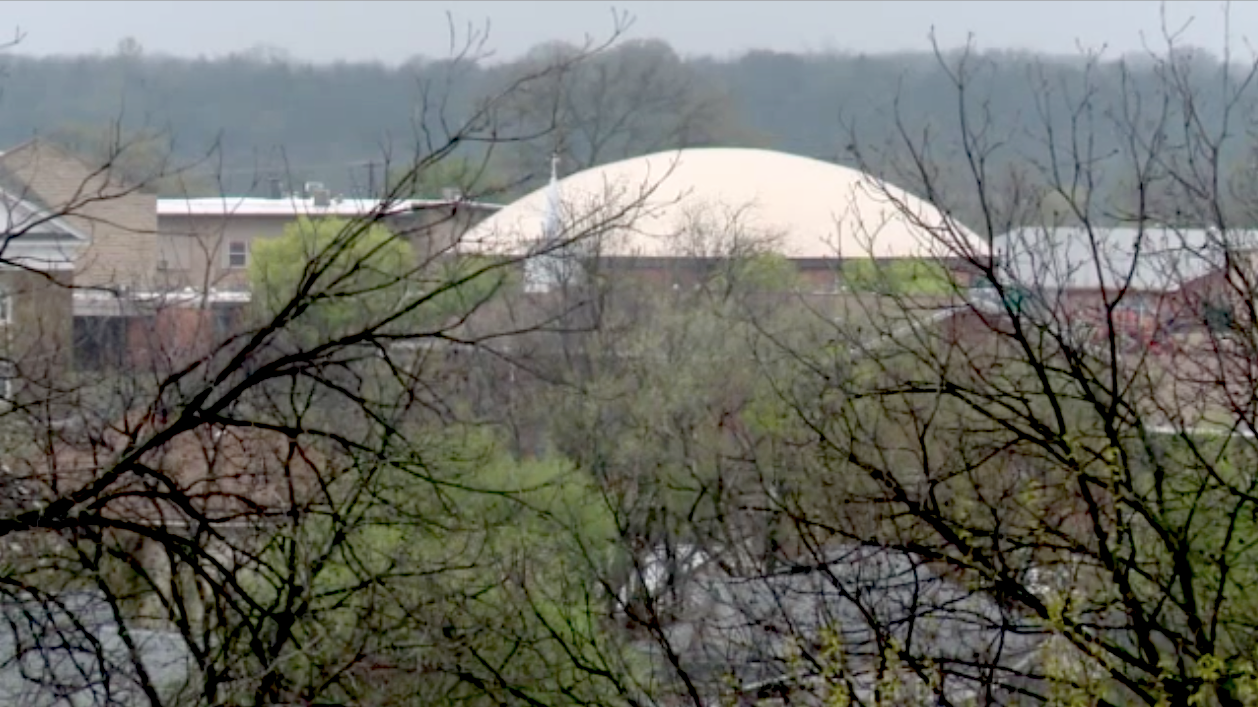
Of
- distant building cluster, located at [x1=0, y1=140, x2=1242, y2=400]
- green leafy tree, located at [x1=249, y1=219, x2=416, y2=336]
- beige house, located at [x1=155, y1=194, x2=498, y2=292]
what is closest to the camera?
green leafy tree, located at [x1=249, y1=219, x2=416, y2=336]

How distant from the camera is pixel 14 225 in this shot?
5824 millimetres

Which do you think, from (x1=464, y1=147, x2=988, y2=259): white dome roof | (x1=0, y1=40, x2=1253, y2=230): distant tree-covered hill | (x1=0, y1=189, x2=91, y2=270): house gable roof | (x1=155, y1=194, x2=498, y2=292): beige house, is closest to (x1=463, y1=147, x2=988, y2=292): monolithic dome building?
(x1=464, y1=147, x2=988, y2=259): white dome roof

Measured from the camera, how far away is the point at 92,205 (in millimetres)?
6051

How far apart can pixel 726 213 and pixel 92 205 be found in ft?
127

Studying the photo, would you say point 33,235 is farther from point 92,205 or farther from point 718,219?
point 718,219

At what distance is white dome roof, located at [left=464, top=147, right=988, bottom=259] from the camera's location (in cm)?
678

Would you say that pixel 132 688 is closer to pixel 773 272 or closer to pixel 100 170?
pixel 100 170

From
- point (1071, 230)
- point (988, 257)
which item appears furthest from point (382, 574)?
point (1071, 230)

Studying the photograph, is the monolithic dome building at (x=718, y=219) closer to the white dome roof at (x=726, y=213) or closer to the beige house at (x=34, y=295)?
the white dome roof at (x=726, y=213)

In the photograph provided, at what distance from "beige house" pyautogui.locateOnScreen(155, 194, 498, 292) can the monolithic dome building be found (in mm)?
140

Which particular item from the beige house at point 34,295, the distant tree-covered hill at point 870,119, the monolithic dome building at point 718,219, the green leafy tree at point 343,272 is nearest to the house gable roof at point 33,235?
the beige house at point 34,295

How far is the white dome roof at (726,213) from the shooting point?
6777 mm

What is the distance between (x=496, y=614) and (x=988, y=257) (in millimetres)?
2361

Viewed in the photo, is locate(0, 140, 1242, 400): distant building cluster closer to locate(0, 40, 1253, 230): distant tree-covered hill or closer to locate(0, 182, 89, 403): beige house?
locate(0, 182, 89, 403): beige house
